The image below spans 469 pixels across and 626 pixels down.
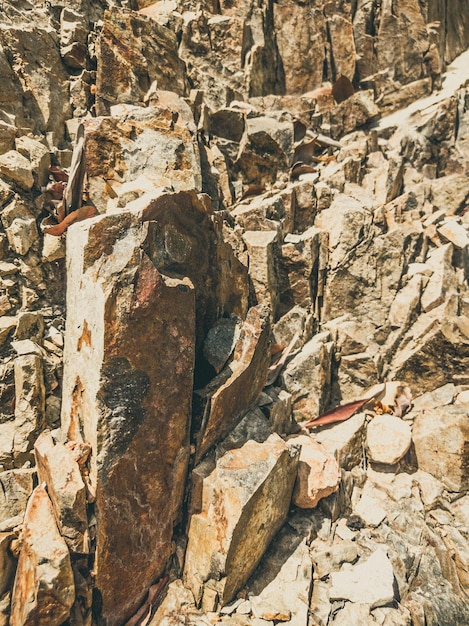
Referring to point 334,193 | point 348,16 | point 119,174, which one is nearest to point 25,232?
point 119,174

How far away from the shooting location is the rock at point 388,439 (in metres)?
7.21

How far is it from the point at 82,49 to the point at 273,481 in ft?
36.1

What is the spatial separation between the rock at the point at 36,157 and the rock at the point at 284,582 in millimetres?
7609

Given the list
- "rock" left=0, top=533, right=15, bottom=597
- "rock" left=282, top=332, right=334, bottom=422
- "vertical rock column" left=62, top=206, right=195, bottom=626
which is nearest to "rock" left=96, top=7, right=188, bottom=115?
"vertical rock column" left=62, top=206, right=195, bottom=626

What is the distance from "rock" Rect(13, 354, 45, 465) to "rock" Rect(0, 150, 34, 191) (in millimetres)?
3265

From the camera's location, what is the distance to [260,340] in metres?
5.98

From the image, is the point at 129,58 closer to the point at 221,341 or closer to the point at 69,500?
the point at 221,341

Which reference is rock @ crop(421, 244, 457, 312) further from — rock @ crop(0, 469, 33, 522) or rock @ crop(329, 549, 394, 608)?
rock @ crop(0, 469, 33, 522)

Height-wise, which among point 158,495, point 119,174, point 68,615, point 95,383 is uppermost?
point 119,174

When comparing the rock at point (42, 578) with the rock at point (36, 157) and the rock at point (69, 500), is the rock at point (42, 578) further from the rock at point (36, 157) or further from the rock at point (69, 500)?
the rock at point (36, 157)

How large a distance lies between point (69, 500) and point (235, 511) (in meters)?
1.99

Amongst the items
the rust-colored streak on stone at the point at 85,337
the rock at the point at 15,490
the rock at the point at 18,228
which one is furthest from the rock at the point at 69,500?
the rock at the point at 18,228

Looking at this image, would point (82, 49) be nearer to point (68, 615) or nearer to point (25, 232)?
point (25, 232)

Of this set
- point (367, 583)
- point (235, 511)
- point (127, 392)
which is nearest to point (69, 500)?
point (127, 392)
